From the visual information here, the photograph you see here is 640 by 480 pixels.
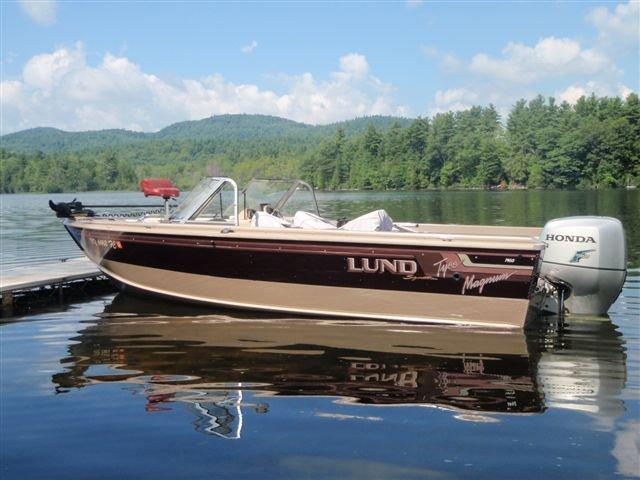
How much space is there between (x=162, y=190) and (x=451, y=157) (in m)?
100

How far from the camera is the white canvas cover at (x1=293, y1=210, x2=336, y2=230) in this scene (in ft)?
27.1

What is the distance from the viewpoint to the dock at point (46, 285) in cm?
954

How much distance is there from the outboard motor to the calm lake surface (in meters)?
0.39

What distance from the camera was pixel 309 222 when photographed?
8.34 metres

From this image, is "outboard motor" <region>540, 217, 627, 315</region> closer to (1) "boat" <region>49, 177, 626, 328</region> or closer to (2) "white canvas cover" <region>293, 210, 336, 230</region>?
(1) "boat" <region>49, 177, 626, 328</region>

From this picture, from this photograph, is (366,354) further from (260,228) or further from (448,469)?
(448,469)

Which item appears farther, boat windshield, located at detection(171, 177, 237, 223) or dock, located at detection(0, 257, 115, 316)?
dock, located at detection(0, 257, 115, 316)

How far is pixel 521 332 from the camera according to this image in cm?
746

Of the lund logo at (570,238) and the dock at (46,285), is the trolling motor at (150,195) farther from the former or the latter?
the lund logo at (570,238)

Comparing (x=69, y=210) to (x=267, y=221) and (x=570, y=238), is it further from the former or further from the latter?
(x=570, y=238)

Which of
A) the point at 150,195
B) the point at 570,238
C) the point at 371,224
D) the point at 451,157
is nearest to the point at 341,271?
the point at 371,224

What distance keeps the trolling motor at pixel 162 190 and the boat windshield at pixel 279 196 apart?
39.1 inches

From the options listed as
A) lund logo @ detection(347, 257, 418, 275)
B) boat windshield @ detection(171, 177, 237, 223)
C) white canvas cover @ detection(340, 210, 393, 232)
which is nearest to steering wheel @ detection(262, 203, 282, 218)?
boat windshield @ detection(171, 177, 237, 223)

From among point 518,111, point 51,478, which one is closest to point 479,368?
point 51,478
